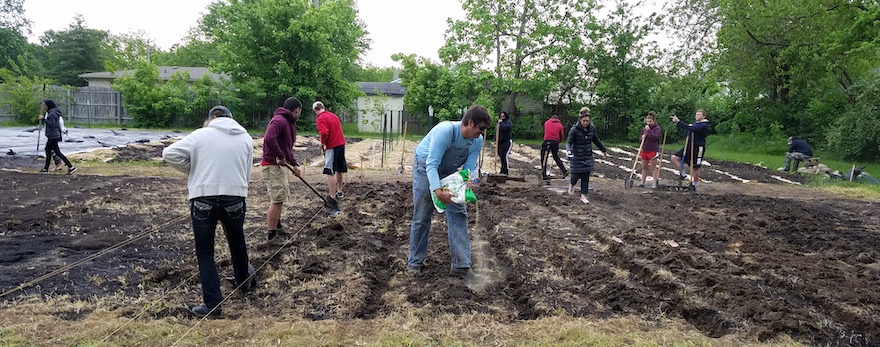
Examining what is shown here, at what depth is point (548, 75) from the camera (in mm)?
30078

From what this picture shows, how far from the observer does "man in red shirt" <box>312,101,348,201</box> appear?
8375 mm

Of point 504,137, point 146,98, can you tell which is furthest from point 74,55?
point 504,137

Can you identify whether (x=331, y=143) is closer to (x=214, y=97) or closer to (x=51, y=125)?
(x=51, y=125)

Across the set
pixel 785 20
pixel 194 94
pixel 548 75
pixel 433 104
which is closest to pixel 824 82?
pixel 785 20

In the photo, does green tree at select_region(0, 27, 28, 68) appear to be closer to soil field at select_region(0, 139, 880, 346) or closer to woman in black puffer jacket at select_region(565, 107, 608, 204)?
soil field at select_region(0, 139, 880, 346)

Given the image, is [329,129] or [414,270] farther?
[329,129]

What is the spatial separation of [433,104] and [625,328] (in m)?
26.6

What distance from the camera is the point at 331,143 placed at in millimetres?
8539

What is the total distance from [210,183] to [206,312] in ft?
3.12

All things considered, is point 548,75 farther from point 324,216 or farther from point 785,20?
point 324,216

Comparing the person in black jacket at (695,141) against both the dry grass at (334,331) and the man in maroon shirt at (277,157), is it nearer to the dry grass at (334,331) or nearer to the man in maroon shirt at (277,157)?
the man in maroon shirt at (277,157)

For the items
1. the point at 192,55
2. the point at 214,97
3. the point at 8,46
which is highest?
the point at 192,55

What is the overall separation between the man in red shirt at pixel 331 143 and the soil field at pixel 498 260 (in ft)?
1.84

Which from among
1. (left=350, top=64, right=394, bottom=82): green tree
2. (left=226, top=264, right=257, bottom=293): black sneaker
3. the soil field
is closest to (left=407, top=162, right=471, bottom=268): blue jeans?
the soil field
